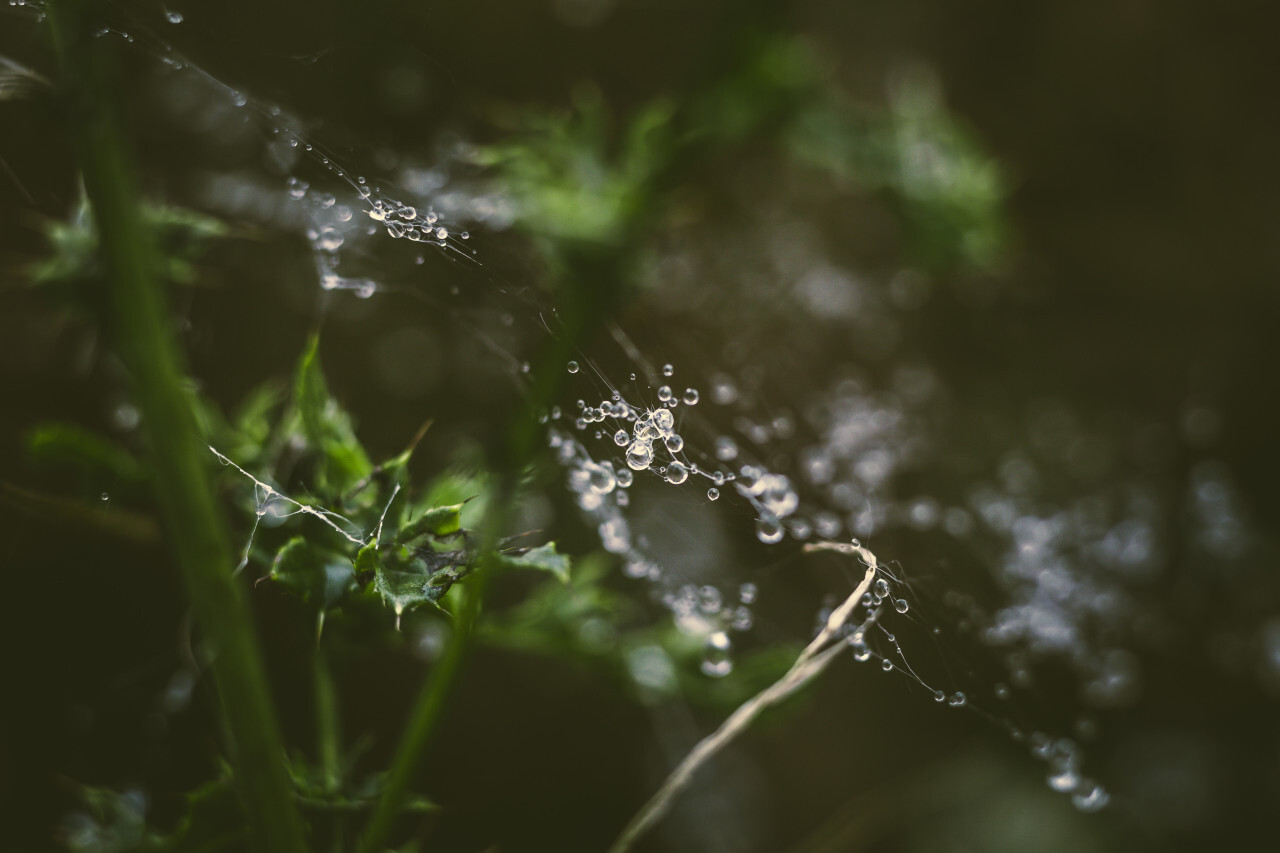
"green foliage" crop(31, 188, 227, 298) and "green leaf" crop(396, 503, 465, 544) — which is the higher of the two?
"green foliage" crop(31, 188, 227, 298)

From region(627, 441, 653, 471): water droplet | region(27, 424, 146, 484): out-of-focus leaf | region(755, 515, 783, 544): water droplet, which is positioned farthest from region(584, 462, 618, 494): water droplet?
region(27, 424, 146, 484): out-of-focus leaf

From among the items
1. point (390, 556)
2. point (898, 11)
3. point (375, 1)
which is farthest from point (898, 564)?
point (898, 11)

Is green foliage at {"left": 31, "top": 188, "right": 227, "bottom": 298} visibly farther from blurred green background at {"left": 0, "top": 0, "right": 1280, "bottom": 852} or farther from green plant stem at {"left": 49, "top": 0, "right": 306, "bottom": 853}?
green plant stem at {"left": 49, "top": 0, "right": 306, "bottom": 853}

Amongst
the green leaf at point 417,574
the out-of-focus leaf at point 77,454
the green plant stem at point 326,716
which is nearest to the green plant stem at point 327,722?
the green plant stem at point 326,716

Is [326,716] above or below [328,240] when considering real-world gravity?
below

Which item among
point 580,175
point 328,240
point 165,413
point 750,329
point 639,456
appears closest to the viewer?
point 165,413

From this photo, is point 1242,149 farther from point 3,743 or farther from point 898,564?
point 3,743

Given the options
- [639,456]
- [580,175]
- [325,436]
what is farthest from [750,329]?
[325,436]

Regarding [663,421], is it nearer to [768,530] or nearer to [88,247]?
[768,530]
